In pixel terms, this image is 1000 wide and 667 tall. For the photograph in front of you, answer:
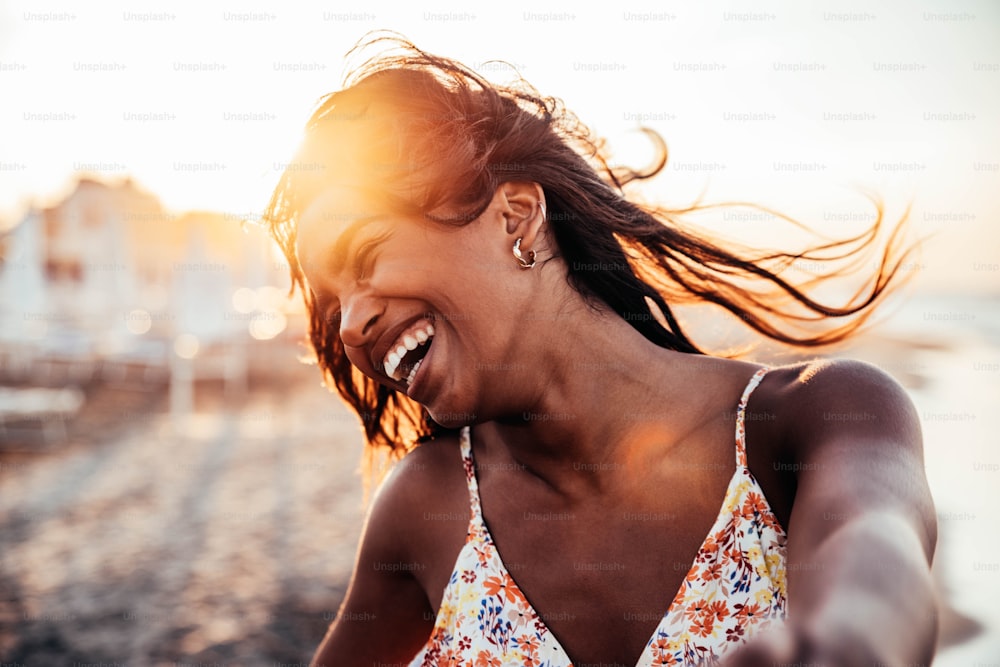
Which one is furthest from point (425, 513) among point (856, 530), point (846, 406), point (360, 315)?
point (856, 530)

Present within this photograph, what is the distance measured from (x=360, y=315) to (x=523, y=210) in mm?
432

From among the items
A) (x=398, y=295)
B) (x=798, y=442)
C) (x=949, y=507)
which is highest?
(x=398, y=295)

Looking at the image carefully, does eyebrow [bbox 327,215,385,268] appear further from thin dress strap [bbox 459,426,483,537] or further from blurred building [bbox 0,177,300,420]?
blurred building [bbox 0,177,300,420]

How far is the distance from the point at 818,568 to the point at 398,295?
94 cm

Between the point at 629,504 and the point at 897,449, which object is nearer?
the point at 897,449

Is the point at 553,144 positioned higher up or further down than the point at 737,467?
higher up

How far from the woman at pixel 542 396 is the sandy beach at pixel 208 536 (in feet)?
3.24

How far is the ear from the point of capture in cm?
183

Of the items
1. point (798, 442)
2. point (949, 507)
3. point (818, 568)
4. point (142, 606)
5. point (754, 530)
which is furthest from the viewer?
point (949, 507)

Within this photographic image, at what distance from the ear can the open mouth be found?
10.9 inches

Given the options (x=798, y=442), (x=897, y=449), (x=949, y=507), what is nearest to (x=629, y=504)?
(x=798, y=442)

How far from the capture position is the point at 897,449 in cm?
139

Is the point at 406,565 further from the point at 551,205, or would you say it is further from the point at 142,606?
the point at 142,606

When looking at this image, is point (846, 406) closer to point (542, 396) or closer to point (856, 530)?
point (856, 530)
